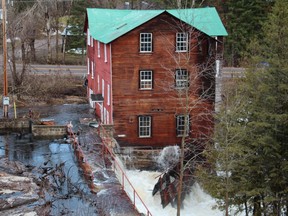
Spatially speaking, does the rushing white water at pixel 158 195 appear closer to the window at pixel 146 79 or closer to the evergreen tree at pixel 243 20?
the window at pixel 146 79

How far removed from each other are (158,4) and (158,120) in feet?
114

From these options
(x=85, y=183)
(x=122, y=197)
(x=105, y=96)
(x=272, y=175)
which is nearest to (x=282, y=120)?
(x=272, y=175)

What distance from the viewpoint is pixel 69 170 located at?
25375 millimetres

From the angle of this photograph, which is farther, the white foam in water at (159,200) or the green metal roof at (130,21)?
the green metal roof at (130,21)

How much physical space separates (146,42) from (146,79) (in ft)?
8.19

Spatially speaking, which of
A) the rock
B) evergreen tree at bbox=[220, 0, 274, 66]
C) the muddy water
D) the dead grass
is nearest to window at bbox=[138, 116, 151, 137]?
the muddy water

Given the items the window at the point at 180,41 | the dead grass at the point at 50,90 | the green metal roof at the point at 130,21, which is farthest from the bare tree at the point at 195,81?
the dead grass at the point at 50,90

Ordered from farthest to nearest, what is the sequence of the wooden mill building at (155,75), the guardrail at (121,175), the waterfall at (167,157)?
the waterfall at (167,157) < the wooden mill building at (155,75) < the guardrail at (121,175)

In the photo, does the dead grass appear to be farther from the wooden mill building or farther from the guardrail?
the guardrail

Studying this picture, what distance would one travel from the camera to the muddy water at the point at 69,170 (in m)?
20.3

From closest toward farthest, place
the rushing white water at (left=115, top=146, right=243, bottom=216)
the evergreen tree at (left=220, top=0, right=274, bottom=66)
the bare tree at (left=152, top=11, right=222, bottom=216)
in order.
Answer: the rushing white water at (left=115, top=146, right=243, bottom=216) → the bare tree at (left=152, top=11, right=222, bottom=216) → the evergreen tree at (left=220, top=0, right=274, bottom=66)

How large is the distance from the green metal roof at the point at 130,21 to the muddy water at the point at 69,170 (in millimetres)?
6827

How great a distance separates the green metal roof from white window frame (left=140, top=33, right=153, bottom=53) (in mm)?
994

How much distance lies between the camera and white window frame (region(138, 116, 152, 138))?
32281 millimetres
